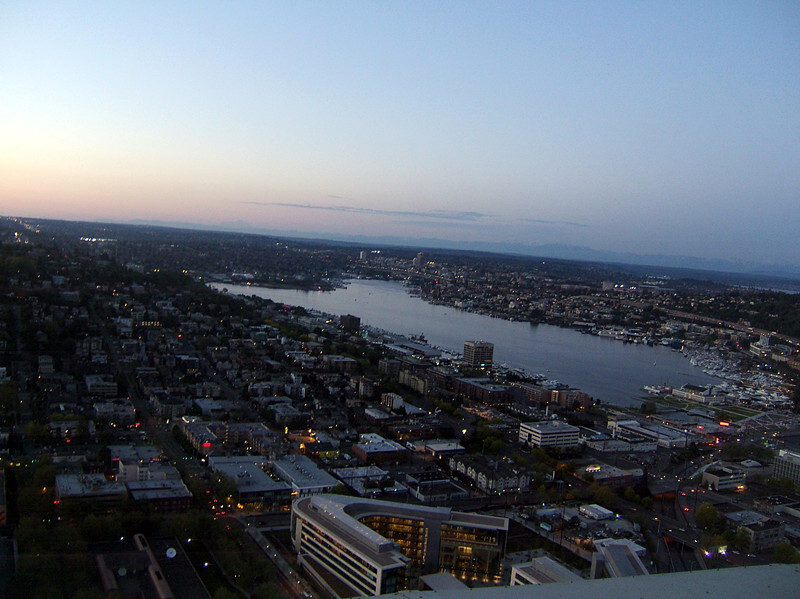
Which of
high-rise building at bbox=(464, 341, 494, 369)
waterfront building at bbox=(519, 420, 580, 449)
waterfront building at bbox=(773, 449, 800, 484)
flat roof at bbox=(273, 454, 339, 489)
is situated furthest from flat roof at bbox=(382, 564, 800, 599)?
high-rise building at bbox=(464, 341, 494, 369)

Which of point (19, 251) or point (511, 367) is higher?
point (19, 251)

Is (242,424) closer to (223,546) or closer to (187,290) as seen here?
(223,546)

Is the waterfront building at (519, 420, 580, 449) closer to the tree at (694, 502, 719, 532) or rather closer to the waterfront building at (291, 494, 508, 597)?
the tree at (694, 502, 719, 532)

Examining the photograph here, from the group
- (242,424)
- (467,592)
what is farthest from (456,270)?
(467,592)

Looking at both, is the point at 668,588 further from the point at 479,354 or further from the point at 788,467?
the point at 479,354

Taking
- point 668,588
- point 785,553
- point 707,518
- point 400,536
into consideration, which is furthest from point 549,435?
point 668,588

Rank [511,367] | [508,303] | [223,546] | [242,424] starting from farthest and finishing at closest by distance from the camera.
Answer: [508,303], [511,367], [242,424], [223,546]
